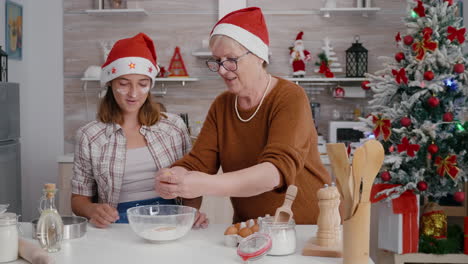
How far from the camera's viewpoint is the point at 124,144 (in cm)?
217

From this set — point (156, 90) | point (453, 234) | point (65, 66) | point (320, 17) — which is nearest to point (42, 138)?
point (65, 66)

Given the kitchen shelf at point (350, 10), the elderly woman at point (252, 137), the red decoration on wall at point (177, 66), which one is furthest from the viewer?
the red decoration on wall at point (177, 66)

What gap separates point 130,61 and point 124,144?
1.08ft

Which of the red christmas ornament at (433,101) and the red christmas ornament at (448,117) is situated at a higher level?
the red christmas ornament at (433,101)

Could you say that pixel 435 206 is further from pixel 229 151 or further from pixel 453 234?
pixel 229 151

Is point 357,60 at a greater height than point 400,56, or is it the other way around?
point 357,60

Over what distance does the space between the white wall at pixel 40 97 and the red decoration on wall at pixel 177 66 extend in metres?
1.02

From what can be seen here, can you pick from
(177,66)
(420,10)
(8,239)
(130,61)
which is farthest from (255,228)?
(177,66)

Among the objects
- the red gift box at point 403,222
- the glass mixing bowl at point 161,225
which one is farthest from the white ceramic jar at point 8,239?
the red gift box at point 403,222

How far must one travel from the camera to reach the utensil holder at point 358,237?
143 cm

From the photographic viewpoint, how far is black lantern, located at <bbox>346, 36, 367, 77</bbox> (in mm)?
4625

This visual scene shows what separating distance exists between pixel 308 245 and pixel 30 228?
38.2 inches

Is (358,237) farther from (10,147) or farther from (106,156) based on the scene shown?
(10,147)

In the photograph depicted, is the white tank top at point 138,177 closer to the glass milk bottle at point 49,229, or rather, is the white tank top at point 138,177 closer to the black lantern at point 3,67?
the glass milk bottle at point 49,229
